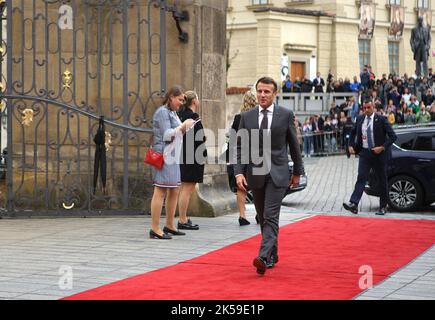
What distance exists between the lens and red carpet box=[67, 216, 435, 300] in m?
8.74

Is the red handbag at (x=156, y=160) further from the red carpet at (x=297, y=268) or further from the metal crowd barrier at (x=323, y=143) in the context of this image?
the metal crowd barrier at (x=323, y=143)

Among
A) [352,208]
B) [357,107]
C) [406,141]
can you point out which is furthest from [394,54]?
[352,208]

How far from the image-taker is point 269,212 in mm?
9938

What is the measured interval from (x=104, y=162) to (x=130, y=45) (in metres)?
1.80

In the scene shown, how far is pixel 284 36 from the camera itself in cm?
5000

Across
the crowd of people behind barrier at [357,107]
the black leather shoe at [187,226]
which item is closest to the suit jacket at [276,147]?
the black leather shoe at [187,226]

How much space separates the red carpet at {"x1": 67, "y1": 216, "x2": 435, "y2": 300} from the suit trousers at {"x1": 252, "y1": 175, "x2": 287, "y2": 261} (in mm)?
263

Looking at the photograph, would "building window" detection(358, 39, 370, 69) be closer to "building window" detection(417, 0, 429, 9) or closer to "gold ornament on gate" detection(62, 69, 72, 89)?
"building window" detection(417, 0, 429, 9)

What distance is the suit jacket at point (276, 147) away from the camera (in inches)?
393

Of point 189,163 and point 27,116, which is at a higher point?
point 27,116

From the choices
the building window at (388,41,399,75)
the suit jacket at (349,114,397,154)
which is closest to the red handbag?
the suit jacket at (349,114,397,154)

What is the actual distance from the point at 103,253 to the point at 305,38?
41.0 m

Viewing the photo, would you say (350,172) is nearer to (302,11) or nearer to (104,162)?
(104,162)

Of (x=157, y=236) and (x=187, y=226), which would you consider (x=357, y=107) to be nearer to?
(x=187, y=226)
